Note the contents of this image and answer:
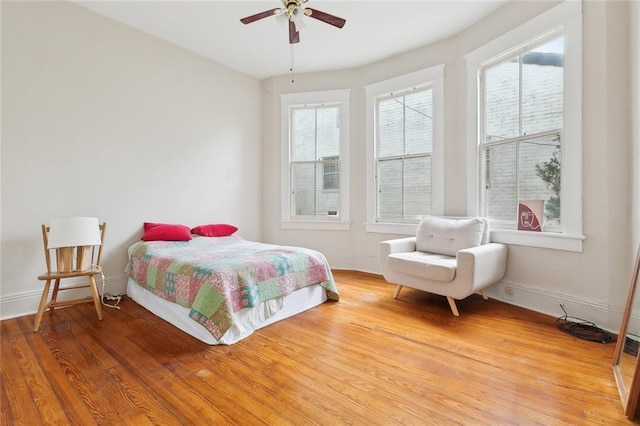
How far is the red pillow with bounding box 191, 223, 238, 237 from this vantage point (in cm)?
384

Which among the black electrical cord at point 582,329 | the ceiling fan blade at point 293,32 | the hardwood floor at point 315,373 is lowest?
the hardwood floor at point 315,373

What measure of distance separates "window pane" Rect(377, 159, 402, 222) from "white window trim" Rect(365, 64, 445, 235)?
3.7 inches

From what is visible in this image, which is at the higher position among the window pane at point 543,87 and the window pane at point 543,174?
the window pane at point 543,87

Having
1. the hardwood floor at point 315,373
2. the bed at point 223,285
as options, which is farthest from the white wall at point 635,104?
the bed at point 223,285

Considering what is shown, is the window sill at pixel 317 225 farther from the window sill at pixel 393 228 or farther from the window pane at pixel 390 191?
the window pane at pixel 390 191

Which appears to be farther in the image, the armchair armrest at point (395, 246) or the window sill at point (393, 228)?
the window sill at point (393, 228)

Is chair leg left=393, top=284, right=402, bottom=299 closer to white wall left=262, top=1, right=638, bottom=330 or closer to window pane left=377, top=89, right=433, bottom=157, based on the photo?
white wall left=262, top=1, right=638, bottom=330

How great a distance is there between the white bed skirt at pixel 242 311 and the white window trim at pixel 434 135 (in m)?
1.48

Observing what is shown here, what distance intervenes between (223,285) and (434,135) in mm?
2969

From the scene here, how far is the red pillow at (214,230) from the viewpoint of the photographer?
3.84 meters

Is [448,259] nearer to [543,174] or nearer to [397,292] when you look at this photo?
[397,292]

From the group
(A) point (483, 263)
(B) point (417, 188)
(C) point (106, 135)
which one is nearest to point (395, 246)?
(A) point (483, 263)

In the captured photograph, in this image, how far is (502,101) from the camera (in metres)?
3.13

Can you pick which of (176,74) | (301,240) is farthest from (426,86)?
(176,74)
